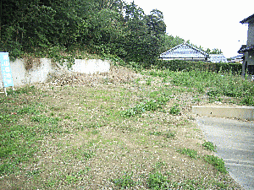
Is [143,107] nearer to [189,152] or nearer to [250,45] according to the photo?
[189,152]

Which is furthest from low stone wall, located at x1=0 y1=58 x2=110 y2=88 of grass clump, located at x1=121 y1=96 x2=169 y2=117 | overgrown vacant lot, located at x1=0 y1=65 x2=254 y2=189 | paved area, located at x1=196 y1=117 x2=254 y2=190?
paved area, located at x1=196 y1=117 x2=254 y2=190

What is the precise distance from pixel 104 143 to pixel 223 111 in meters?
4.14

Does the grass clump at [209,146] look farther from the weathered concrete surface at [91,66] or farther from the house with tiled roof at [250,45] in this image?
the house with tiled roof at [250,45]

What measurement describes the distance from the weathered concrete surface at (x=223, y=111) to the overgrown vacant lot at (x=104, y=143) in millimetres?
339

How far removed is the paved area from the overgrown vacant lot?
0.23 m

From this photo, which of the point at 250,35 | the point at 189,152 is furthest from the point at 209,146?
the point at 250,35

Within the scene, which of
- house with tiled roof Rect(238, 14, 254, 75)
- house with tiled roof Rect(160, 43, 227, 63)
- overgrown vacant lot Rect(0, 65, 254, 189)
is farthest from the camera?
house with tiled roof Rect(160, 43, 227, 63)

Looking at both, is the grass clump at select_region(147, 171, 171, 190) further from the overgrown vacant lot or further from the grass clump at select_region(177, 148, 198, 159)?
the grass clump at select_region(177, 148, 198, 159)

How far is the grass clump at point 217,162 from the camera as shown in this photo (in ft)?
10.0

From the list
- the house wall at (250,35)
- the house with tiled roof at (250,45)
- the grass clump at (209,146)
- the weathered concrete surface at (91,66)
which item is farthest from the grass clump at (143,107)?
the house wall at (250,35)

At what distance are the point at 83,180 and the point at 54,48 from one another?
8259mm

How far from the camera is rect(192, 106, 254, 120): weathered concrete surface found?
612 centimetres

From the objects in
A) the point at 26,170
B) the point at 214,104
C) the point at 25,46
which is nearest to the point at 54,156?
the point at 26,170

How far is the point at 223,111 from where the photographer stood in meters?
6.17
